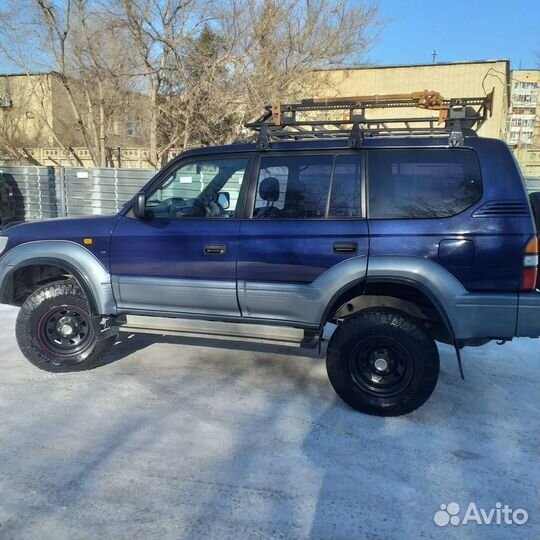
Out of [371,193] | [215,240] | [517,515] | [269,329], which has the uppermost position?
[371,193]

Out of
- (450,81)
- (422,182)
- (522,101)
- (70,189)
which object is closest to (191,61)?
(70,189)

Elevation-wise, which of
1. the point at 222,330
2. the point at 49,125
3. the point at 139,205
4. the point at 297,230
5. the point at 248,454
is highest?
the point at 49,125

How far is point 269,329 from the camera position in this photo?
370cm

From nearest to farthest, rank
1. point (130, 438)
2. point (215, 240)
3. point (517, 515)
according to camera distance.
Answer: point (517, 515) < point (130, 438) < point (215, 240)

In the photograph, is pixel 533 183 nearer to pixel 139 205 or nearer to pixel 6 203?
pixel 139 205

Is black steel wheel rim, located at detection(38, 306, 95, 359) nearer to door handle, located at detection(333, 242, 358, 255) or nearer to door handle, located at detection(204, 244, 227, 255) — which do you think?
door handle, located at detection(204, 244, 227, 255)

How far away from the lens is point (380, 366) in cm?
352

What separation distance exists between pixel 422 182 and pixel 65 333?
3184 mm

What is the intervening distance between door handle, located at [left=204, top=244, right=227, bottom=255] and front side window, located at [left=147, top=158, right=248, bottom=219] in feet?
0.86

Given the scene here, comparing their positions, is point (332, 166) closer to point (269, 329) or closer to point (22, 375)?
point (269, 329)

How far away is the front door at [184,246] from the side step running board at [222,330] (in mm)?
84

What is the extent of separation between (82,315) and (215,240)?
141cm

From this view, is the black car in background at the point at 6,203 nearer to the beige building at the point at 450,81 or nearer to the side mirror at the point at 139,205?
the side mirror at the point at 139,205

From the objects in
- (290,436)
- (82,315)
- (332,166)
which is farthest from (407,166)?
(82,315)
